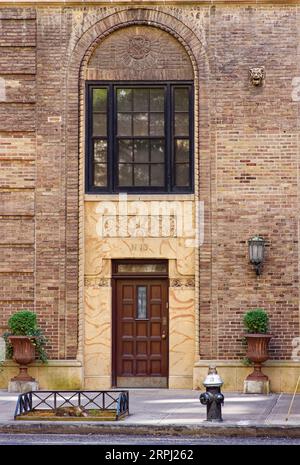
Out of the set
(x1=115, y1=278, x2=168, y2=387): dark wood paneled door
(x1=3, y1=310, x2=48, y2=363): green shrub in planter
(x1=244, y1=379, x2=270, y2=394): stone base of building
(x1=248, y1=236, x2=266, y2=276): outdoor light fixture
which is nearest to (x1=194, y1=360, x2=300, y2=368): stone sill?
(x1=244, y1=379, x2=270, y2=394): stone base of building

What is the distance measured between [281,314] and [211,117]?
4.24 m

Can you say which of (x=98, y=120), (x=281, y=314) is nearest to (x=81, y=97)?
(x=98, y=120)

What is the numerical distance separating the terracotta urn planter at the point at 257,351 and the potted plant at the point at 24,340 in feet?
13.5

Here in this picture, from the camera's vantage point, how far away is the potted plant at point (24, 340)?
21336 mm

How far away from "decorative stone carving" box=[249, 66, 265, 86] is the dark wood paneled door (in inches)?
175

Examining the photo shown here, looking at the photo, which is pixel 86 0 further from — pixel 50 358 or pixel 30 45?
pixel 50 358

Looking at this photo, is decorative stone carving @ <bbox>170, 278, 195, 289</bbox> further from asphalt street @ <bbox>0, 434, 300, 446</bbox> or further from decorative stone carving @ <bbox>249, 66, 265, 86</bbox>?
asphalt street @ <bbox>0, 434, 300, 446</bbox>

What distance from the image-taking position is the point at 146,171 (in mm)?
22328

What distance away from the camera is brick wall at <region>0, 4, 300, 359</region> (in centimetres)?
2170

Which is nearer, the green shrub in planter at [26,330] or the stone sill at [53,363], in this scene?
the green shrub in planter at [26,330]

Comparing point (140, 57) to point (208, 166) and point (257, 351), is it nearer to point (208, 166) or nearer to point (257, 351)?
point (208, 166)

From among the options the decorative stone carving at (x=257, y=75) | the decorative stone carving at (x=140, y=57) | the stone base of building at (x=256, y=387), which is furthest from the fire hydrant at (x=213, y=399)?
the decorative stone carving at (x=140, y=57)

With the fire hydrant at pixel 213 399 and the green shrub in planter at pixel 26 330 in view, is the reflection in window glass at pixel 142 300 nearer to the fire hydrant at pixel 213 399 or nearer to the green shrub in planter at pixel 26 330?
the green shrub in planter at pixel 26 330

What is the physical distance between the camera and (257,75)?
2177 centimetres
